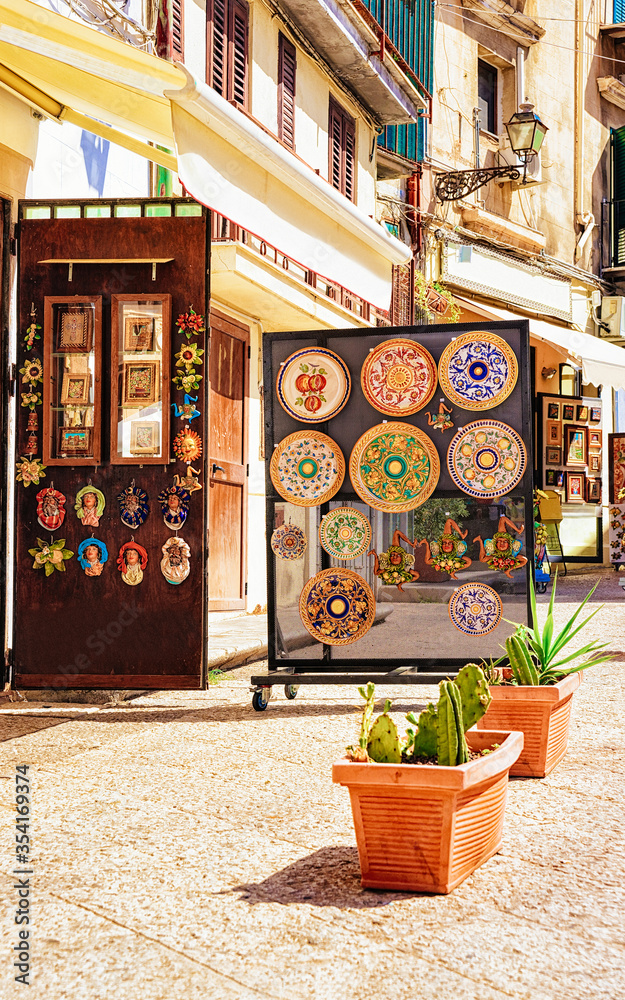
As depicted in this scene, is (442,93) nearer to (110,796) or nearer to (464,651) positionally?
(464,651)

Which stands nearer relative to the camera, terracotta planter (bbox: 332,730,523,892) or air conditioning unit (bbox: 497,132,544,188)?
terracotta planter (bbox: 332,730,523,892)

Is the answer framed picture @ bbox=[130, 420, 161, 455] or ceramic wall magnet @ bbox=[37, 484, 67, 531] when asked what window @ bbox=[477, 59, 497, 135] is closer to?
framed picture @ bbox=[130, 420, 161, 455]

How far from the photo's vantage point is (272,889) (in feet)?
9.40

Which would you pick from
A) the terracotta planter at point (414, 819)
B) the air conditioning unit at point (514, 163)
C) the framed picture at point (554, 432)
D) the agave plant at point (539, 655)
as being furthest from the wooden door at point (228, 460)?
the air conditioning unit at point (514, 163)

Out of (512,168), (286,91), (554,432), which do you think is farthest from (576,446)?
(286,91)

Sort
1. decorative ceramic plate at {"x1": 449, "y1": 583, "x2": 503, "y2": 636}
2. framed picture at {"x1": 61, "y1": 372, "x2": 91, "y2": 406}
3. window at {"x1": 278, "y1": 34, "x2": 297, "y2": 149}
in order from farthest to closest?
window at {"x1": 278, "y1": 34, "x2": 297, "y2": 149}, framed picture at {"x1": 61, "y1": 372, "x2": 91, "y2": 406}, decorative ceramic plate at {"x1": 449, "y1": 583, "x2": 503, "y2": 636}

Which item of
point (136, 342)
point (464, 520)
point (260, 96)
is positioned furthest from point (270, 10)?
point (464, 520)

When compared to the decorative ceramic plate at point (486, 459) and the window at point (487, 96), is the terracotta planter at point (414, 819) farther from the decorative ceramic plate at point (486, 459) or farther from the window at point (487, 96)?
the window at point (487, 96)

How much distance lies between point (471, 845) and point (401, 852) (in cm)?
23

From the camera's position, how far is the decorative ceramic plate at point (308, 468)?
5992 millimetres

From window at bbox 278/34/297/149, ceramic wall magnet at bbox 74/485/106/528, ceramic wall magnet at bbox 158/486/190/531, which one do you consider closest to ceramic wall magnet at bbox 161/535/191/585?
ceramic wall magnet at bbox 158/486/190/531

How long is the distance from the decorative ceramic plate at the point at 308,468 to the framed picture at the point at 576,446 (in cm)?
1375

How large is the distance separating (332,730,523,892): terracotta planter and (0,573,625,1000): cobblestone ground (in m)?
0.06

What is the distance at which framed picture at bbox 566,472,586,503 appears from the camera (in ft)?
63.1
